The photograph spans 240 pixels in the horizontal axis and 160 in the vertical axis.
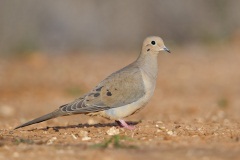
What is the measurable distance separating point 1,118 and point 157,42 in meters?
3.51

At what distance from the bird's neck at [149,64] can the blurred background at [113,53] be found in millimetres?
1497

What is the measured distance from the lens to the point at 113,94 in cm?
757

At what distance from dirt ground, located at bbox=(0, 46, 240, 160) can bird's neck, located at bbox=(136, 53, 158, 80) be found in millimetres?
615

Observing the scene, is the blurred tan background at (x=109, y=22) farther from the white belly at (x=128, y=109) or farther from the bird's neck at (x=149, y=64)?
the white belly at (x=128, y=109)

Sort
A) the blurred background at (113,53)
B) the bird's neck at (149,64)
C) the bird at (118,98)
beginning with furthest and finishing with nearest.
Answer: the blurred background at (113,53) → the bird's neck at (149,64) → the bird at (118,98)

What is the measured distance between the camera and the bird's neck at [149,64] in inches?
310

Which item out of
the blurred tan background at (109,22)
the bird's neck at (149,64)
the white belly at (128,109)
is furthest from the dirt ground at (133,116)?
the blurred tan background at (109,22)

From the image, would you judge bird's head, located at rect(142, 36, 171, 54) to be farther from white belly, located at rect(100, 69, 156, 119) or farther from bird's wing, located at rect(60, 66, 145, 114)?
white belly, located at rect(100, 69, 156, 119)

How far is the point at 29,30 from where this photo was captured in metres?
20.6

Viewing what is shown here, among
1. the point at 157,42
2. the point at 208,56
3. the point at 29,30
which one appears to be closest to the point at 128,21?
the point at 29,30

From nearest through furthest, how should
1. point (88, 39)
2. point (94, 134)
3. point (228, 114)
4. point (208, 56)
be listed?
point (94, 134) < point (228, 114) < point (208, 56) < point (88, 39)

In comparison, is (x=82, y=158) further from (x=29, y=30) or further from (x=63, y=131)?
(x=29, y=30)

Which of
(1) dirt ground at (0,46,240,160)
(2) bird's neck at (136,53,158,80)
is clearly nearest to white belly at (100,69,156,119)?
(1) dirt ground at (0,46,240,160)

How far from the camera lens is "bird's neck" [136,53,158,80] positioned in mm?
7876
